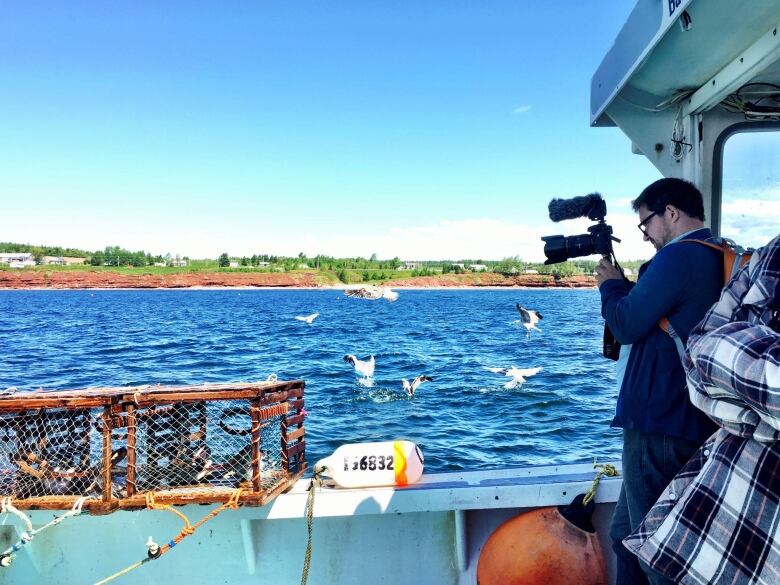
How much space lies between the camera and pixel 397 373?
72.8 ft

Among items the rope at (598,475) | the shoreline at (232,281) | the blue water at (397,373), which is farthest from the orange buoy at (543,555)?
the shoreline at (232,281)

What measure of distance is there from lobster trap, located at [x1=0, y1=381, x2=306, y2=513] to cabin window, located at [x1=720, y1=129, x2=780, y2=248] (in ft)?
8.95

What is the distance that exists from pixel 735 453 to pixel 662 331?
95cm

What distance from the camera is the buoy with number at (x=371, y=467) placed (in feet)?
12.0

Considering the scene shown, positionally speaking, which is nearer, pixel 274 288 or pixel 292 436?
pixel 292 436

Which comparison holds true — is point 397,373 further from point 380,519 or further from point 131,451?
point 131,451

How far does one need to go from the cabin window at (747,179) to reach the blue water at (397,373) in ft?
20.0

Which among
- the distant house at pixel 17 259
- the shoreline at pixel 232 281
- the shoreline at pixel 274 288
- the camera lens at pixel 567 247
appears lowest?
the shoreline at pixel 274 288

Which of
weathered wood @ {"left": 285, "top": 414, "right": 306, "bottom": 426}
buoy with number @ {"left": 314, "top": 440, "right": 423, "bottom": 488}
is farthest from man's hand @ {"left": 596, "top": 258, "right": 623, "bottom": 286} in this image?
weathered wood @ {"left": 285, "top": 414, "right": 306, "bottom": 426}

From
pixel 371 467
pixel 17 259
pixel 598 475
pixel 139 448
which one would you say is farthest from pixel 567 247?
pixel 17 259

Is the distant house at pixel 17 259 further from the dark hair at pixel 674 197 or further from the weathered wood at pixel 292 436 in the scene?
the dark hair at pixel 674 197

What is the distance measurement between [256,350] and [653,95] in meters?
27.6

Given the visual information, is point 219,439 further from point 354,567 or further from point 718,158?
point 718,158

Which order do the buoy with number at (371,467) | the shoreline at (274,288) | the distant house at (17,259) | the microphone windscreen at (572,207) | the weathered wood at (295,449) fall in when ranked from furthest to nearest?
1. the distant house at (17,259)
2. the shoreline at (274,288)
3. the weathered wood at (295,449)
4. the buoy with number at (371,467)
5. the microphone windscreen at (572,207)
